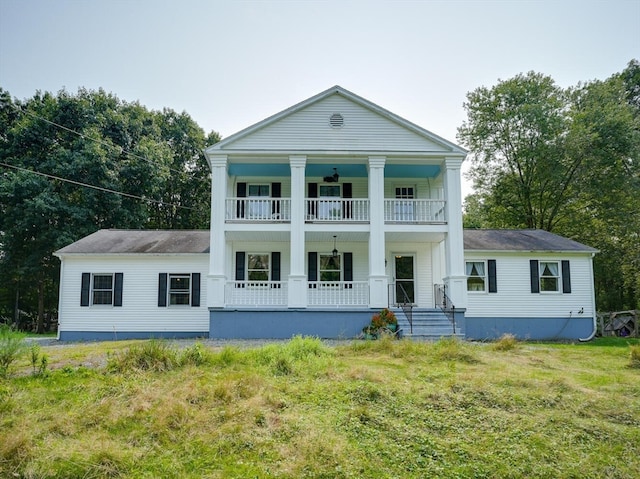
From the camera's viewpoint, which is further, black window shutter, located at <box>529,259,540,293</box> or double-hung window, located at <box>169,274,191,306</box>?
black window shutter, located at <box>529,259,540,293</box>

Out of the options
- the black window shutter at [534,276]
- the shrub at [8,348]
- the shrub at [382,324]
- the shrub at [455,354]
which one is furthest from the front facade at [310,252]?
the shrub at [8,348]

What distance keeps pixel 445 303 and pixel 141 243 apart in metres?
12.0

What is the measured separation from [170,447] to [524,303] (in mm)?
15630

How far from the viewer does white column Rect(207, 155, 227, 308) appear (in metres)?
14.8

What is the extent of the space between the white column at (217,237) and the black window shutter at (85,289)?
518 centimetres

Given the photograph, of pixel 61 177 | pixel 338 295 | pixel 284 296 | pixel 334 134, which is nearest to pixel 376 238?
pixel 338 295

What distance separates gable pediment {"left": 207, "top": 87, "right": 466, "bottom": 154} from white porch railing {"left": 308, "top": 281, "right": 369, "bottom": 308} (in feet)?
15.9

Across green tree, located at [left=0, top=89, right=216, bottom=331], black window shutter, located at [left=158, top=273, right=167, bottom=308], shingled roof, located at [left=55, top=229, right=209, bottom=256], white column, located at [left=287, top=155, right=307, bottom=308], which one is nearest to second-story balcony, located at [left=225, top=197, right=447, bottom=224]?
white column, located at [left=287, top=155, right=307, bottom=308]

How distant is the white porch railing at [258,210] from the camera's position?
15508mm

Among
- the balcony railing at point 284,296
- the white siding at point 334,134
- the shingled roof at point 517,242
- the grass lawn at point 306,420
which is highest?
the white siding at point 334,134

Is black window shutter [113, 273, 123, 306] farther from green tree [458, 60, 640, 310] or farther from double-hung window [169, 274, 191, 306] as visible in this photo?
green tree [458, 60, 640, 310]

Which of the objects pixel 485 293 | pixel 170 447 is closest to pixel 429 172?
pixel 485 293

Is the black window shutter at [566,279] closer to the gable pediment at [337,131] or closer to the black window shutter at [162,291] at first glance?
the gable pediment at [337,131]

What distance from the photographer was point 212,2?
1241 cm
